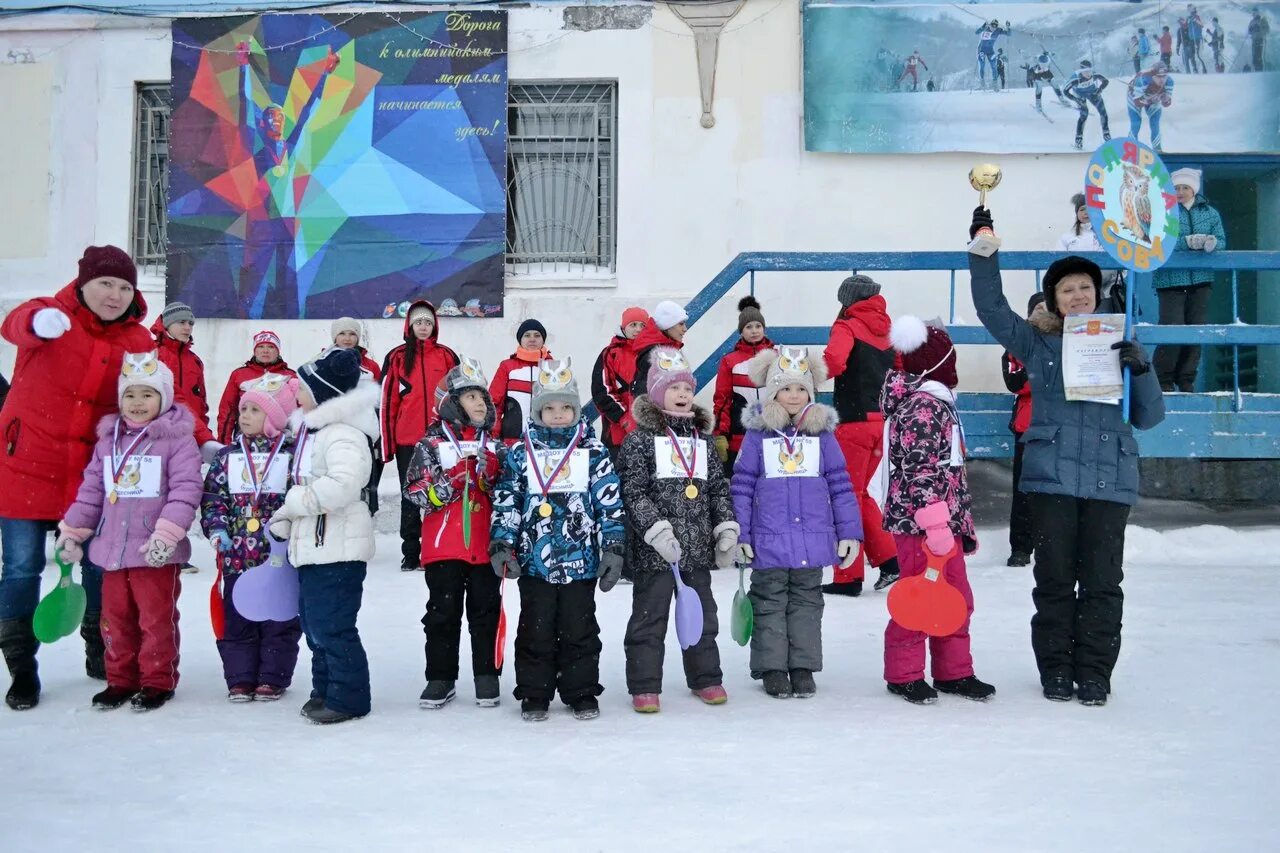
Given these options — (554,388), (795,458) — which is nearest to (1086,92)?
(795,458)

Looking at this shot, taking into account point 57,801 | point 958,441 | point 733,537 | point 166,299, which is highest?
point 166,299

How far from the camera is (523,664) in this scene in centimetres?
453

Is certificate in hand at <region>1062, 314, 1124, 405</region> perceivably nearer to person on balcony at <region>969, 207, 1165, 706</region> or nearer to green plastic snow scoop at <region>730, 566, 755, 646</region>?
person on balcony at <region>969, 207, 1165, 706</region>

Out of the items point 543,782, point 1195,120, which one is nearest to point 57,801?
point 543,782

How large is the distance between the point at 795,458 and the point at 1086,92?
625cm

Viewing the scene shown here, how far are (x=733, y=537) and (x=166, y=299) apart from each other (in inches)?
283

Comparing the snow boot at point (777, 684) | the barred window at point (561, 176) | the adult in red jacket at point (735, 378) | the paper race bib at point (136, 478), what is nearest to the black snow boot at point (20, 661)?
the paper race bib at point (136, 478)

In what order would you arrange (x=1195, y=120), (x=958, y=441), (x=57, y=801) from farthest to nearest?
(x=1195, y=120), (x=958, y=441), (x=57, y=801)

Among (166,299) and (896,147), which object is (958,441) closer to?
(896,147)

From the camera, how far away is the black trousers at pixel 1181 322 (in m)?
8.47

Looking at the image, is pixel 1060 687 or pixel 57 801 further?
pixel 1060 687

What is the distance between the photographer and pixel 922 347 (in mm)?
4996

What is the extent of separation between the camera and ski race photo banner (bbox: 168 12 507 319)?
9977 mm

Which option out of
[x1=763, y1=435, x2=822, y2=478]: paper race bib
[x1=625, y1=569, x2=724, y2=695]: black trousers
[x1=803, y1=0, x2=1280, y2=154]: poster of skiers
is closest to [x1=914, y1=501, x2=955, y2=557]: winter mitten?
[x1=763, y1=435, x2=822, y2=478]: paper race bib
